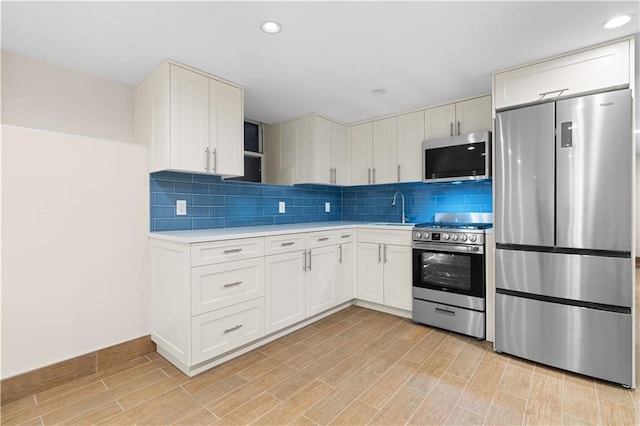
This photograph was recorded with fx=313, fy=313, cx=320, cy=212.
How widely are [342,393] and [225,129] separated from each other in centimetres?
220

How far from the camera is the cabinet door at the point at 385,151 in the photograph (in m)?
3.66

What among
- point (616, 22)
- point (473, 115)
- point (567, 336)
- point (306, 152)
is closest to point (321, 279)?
point (306, 152)

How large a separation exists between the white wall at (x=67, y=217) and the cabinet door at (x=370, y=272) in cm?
214

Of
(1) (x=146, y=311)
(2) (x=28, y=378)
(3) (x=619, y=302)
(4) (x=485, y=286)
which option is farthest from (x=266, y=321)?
(3) (x=619, y=302)

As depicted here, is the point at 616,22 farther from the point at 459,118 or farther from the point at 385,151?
the point at 385,151

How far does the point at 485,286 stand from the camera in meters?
2.69

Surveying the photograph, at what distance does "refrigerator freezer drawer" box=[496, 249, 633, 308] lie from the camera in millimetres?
2021

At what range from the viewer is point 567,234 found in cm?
217

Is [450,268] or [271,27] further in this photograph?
[450,268]

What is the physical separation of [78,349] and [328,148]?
2.96 m

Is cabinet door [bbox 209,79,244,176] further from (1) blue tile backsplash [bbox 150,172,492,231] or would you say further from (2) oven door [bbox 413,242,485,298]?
(2) oven door [bbox 413,242,485,298]

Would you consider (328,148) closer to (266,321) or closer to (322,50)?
(322,50)

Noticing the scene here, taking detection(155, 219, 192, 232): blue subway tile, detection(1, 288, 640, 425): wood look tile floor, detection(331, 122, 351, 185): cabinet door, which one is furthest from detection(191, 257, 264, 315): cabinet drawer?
detection(331, 122, 351, 185): cabinet door

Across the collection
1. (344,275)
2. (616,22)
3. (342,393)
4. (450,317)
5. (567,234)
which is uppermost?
(616,22)
